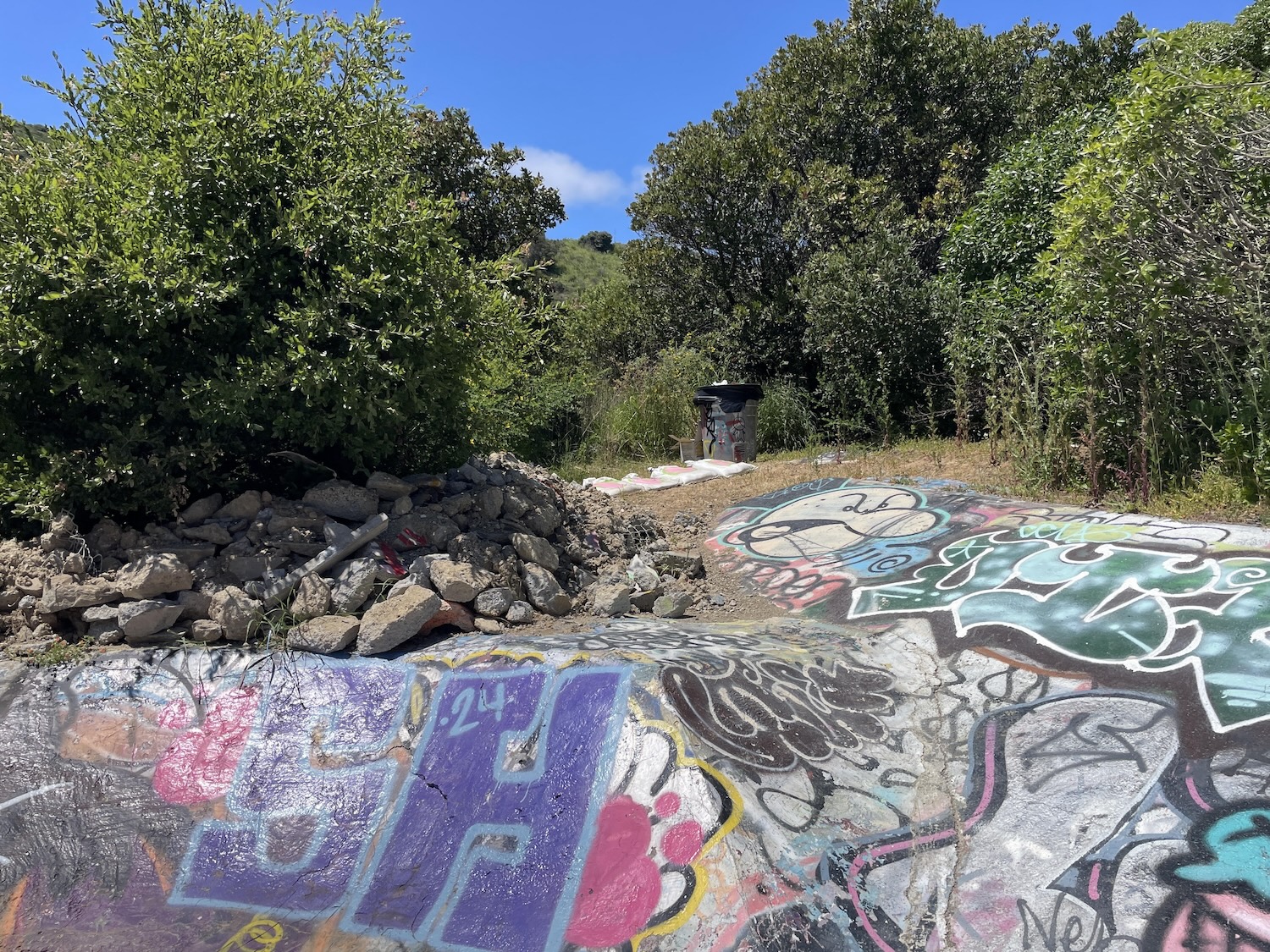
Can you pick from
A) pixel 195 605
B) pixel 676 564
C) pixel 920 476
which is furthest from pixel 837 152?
pixel 195 605

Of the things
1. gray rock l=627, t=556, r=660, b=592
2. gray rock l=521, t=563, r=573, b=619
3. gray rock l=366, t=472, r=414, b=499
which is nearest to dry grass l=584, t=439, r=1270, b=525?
gray rock l=627, t=556, r=660, b=592

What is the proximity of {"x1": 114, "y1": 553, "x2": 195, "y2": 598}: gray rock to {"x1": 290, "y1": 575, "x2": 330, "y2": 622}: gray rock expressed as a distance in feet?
1.75

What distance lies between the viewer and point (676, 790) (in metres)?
3.07

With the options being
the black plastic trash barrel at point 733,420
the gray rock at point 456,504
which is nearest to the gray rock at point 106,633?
the gray rock at point 456,504

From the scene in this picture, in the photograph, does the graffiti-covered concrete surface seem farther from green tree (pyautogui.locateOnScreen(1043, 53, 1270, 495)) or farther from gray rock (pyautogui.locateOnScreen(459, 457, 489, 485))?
gray rock (pyautogui.locateOnScreen(459, 457, 489, 485))

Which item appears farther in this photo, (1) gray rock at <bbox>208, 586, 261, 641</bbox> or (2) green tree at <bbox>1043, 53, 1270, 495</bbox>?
(2) green tree at <bbox>1043, 53, 1270, 495</bbox>

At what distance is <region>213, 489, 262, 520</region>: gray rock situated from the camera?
4480 millimetres

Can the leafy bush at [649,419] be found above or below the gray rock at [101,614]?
above

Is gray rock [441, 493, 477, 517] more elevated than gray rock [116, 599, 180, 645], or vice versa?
gray rock [441, 493, 477, 517]

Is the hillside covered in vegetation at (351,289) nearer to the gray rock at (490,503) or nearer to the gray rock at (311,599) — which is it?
the gray rock at (490,503)

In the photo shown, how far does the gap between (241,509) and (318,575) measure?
26.2 inches

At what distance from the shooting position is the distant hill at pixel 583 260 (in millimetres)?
33312

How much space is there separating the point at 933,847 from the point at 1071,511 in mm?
3183

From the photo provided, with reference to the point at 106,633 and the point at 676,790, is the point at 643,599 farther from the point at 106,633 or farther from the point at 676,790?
the point at 106,633
